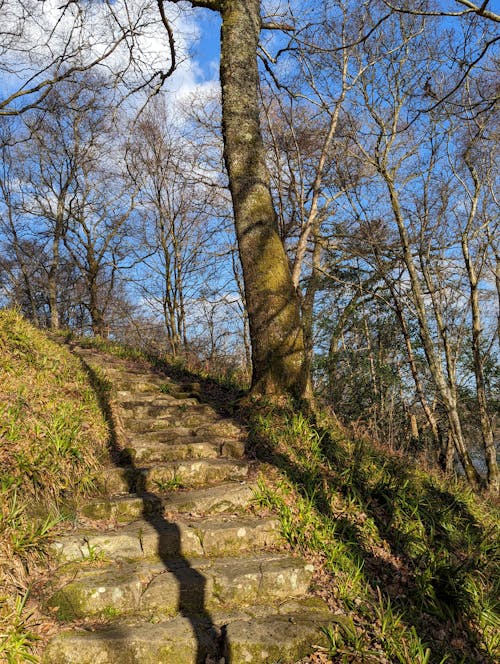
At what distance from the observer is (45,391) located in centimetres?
473

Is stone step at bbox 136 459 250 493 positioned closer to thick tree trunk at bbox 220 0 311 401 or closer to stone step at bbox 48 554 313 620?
stone step at bbox 48 554 313 620

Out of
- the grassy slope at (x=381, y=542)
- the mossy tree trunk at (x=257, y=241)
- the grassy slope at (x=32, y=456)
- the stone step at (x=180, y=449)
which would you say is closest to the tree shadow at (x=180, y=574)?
the stone step at (x=180, y=449)

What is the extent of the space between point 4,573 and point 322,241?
10.7 m

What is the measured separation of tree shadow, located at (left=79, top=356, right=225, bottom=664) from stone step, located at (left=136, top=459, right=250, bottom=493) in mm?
77

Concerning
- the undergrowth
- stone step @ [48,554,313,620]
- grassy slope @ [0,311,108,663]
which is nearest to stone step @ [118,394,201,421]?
grassy slope @ [0,311,108,663]

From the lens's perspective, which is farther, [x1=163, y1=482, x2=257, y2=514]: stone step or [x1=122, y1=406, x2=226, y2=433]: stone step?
[x1=122, y1=406, x2=226, y2=433]: stone step

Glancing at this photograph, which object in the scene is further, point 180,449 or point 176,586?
point 180,449

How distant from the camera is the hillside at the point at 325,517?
A: 2791 mm

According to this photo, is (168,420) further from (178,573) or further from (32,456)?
(178,573)

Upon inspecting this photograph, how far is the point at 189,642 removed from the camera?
254 centimetres

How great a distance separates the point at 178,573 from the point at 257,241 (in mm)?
4127

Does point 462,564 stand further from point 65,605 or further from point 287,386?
point 65,605

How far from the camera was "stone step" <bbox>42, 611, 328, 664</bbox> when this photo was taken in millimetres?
2400

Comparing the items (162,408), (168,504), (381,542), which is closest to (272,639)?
(168,504)
